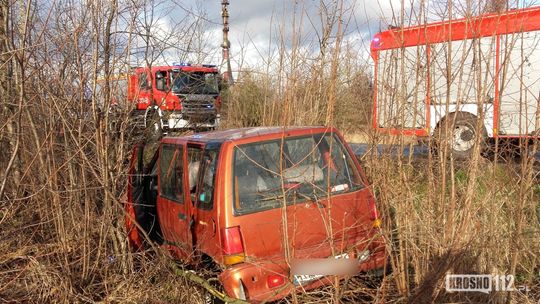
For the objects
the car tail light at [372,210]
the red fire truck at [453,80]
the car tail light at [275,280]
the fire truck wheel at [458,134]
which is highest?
the red fire truck at [453,80]

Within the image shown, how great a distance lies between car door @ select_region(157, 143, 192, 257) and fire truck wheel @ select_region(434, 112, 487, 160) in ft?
7.11

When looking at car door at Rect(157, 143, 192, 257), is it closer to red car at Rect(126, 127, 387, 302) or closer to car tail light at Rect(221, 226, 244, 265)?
red car at Rect(126, 127, 387, 302)

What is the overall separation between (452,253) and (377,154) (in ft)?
3.15

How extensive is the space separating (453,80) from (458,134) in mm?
401

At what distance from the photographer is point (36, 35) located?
4.44 m

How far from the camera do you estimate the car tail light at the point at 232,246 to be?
3.32 m

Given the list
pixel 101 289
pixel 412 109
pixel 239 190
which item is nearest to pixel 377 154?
pixel 412 109

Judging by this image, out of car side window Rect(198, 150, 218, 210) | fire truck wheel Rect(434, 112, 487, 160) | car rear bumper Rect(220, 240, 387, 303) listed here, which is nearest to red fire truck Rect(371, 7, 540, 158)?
fire truck wheel Rect(434, 112, 487, 160)

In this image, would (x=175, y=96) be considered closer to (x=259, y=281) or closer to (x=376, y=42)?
(x=376, y=42)

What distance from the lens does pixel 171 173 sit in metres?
4.39

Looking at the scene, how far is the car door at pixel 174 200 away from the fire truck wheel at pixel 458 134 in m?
2.17

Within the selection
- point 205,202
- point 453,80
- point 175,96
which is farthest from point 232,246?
point 175,96

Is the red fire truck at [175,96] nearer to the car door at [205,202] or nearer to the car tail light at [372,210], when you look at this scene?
the car door at [205,202]

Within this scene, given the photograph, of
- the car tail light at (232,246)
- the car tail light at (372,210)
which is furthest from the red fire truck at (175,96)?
the car tail light at (372,210)
